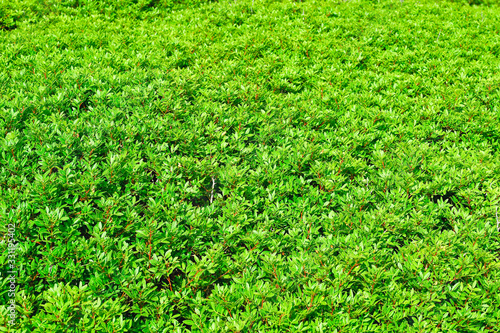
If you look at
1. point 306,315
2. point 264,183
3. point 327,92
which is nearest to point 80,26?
point 327,92

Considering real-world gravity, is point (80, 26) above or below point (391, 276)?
above

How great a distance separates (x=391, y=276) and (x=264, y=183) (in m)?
2.01

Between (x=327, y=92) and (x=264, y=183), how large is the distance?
2.91 metres

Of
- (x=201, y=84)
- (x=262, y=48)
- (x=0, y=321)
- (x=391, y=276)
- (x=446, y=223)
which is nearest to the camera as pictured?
(x=0, y=321)

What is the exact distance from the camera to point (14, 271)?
3.31 metres

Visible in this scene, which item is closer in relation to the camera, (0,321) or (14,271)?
(0,321)

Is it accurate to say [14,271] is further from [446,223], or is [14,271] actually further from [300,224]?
[446,223]

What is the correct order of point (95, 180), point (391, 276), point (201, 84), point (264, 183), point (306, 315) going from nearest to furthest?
point (306, 315), point (391, 276), point (95, 180), point (264, 183), point (201, 84)

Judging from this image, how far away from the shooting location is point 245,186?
15.1ft

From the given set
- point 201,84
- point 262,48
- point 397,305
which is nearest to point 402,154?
point 397,305

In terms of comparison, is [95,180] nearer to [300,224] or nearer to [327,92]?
[300,224]

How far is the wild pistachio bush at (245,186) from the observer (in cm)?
334

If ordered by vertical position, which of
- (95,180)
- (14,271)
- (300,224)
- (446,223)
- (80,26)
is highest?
(80,26)

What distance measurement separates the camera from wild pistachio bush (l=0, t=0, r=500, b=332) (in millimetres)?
3344
